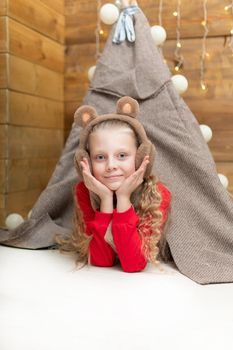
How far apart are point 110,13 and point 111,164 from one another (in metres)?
0.69

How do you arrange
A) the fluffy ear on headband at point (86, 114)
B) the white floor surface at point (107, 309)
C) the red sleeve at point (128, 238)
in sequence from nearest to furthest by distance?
the white floor surface at point (107, 309) < the red sleeve at point (128, 238) < the fluffy ear on headband at point (86, 114)

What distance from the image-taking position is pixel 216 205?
4.37 ft

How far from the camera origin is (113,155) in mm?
1152

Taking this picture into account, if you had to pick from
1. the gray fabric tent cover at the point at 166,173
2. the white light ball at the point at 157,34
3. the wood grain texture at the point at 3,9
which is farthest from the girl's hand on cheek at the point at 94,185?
the wood grain texture at the point at 3,9

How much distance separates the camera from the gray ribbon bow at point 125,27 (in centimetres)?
155

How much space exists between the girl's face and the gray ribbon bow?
19.9 inches

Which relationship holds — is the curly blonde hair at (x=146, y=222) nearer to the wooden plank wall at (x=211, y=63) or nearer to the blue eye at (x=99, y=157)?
the blue eye at (x=99, y=157)

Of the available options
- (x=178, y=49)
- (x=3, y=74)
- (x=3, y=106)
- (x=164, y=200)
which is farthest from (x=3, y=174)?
(x=178, y=49)

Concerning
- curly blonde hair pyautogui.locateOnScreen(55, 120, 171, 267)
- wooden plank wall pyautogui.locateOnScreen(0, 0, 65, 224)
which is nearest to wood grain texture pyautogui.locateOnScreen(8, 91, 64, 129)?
wooden plank wall pyautogui.locateOnScreen(0, 0, 65, 224)

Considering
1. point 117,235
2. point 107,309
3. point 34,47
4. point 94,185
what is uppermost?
point 34,47

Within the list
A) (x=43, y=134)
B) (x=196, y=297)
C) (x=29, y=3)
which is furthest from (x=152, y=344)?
(x=29, y=3)

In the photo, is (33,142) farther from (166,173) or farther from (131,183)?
(131,183)

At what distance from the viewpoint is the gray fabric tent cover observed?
1.26 meters

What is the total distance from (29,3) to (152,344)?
144cm
